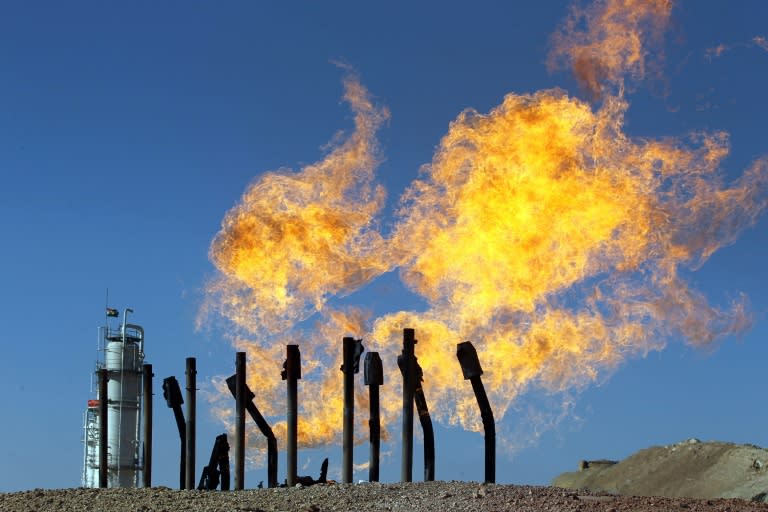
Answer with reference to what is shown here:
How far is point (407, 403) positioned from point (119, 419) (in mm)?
19466

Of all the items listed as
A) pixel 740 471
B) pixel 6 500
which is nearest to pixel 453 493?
pixel 6 500

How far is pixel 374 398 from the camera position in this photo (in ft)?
98.5

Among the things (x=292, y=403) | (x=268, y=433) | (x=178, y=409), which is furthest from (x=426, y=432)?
(x=178, y=409)

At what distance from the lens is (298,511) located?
71.3ft

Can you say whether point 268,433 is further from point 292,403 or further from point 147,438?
point 147,438

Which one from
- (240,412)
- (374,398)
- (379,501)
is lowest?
(379,501)

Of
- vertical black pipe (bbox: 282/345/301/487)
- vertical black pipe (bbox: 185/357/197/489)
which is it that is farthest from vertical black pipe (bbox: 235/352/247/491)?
vertical black pipe (bbox: 185/357/197/489)

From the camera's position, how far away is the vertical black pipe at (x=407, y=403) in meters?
27.7

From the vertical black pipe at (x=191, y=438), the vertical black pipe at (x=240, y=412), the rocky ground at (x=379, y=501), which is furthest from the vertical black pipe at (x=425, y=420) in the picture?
the vertical black pipe at (x=191, y=438)

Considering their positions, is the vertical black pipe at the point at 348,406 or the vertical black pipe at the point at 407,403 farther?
the vertical black pipe at the point at 348,406

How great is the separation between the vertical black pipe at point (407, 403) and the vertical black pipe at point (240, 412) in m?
6.01

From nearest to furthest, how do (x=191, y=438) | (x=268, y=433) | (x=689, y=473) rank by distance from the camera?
1. (x=268, y=433)
2. (x=191, y=438)
3. (x=689, y=473)

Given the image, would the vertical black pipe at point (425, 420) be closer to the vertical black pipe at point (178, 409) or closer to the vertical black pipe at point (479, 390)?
the vertical black pipe at point (479, 390)

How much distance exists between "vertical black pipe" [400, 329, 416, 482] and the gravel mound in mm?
15490
